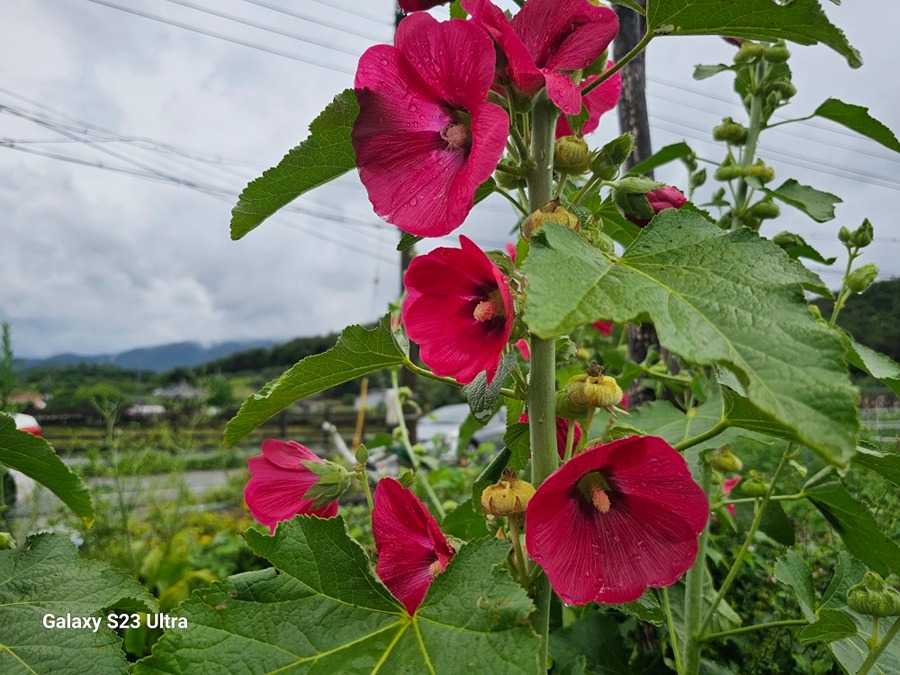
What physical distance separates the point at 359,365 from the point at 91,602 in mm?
400

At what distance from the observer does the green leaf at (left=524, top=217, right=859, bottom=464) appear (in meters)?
0.37

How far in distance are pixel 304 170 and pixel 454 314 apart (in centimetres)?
23

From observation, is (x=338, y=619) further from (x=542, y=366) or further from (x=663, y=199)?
(x=663, y=199)

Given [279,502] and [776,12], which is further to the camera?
[279,502]

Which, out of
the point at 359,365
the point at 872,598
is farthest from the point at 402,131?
the point at 872,598

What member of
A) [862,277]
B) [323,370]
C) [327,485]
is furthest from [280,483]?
[862,277]

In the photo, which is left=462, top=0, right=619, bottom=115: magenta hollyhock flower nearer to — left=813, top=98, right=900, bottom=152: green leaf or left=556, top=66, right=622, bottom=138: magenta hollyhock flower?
left=556, top=66, right=622, bottom=138: magenta hollyhock flower

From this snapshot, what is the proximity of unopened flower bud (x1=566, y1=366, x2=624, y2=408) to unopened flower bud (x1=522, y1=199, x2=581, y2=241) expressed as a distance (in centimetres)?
15

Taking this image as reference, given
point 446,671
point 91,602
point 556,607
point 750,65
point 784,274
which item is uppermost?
point 750,65

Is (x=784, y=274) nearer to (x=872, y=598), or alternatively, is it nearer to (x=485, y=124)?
(x=485, y=124)

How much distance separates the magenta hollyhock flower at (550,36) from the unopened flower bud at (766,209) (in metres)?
0.70

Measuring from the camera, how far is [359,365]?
74 cm

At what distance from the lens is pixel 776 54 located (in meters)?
1.15

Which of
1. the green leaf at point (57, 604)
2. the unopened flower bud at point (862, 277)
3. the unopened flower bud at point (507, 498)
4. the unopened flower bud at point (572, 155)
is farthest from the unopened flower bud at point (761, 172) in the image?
the green leaf at point (57, 604)
